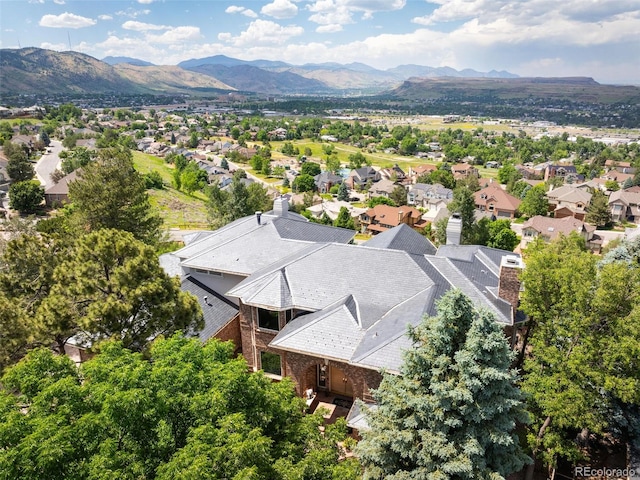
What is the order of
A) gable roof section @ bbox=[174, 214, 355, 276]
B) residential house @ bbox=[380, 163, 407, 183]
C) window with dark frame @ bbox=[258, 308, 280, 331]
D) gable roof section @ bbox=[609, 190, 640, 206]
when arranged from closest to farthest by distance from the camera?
window with dark frame @ bbox=[258, 308, 280, 331] < gable roof section @ bbox=[174, 214, 355, 276] < gable roof section @ bbox=[609, 190, 640, 206] < residential house @ bbox=[380, 163, 407, 183]

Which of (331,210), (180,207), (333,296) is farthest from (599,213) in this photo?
(180,207)

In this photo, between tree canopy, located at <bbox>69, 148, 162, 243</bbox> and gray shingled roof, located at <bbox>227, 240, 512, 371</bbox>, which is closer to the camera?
gray shingled roof, located at <bbox>227, 240, 512, 371</bbox>

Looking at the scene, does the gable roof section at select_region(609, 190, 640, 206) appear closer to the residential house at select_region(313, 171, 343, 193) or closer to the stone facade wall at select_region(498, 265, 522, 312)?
the residential house at select_region(313, 171, 343, 193)

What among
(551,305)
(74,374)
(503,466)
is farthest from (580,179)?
(74,374)

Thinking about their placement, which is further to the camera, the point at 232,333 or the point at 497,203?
the point at 497,203

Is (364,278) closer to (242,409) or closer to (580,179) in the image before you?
(242,409)

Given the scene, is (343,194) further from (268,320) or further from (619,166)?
(619,166)

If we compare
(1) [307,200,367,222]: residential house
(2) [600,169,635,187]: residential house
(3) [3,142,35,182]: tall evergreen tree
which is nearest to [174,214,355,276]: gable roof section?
(1) [307,200,367,222]: residential house
